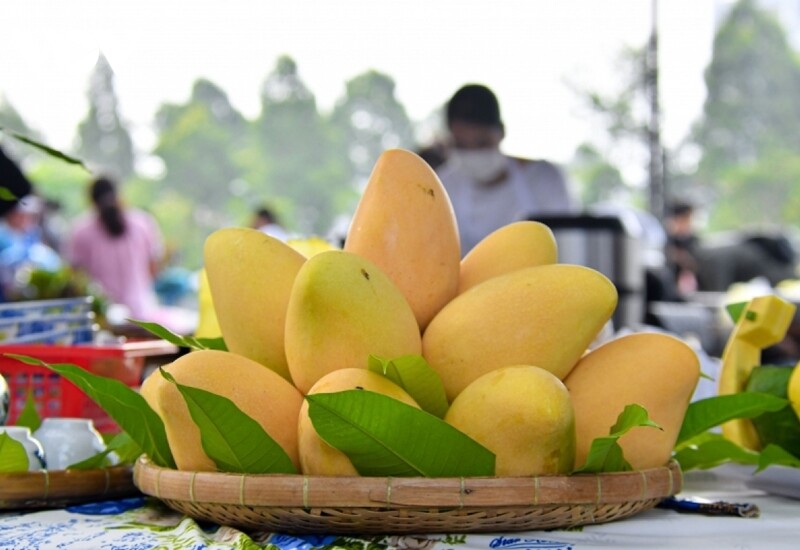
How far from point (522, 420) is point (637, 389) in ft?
0.38

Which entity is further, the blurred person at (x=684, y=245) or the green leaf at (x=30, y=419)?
the blurred person at (x=684, y=245)

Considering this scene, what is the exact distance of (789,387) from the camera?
85 centimetres

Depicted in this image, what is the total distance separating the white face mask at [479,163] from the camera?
9.71ft

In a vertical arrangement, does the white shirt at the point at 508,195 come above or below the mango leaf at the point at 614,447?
above

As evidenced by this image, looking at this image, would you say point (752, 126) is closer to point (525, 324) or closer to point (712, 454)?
point (712, 454)

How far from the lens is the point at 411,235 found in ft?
2.40

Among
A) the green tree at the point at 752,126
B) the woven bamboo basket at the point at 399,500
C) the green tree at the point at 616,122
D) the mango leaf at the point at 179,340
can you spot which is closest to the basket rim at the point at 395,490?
the woven bamboo basket at the point at 399,500

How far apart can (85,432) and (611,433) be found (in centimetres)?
45

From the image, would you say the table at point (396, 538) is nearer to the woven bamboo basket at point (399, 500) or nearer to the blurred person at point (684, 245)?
the woven bamboo basket at point (399, 500)

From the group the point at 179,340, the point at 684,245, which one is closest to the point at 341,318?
the point at 179,340

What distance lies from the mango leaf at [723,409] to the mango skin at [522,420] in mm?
168

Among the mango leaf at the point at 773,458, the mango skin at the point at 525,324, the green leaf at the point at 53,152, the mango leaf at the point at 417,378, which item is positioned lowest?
the mango leaf at the point at 773,458

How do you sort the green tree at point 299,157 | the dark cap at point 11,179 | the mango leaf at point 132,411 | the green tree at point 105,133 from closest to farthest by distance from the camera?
the mango leaf at point 132,411 → the dark cap at point 11,179 → the green tree at point 105,133 → the green tree at point 299,157

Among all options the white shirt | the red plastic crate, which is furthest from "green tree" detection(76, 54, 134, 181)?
the red plastic crate
